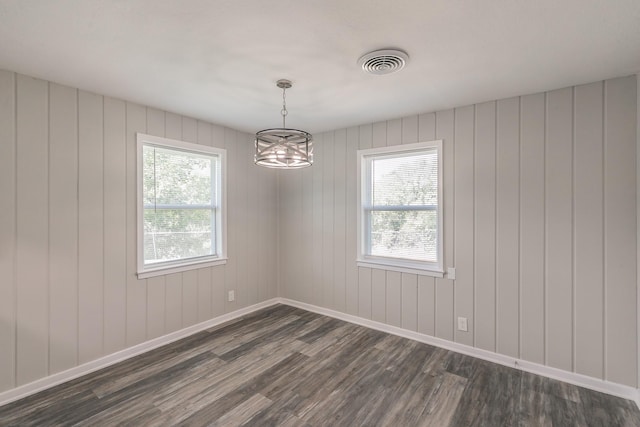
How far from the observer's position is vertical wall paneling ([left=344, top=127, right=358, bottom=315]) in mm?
3850

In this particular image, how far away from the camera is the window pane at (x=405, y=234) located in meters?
3.35

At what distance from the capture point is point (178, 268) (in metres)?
3.39

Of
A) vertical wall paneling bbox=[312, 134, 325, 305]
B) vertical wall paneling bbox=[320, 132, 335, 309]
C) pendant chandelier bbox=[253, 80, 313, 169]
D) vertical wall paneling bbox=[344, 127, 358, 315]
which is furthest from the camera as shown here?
vertical wall paneling bbox=[312, 134, 325, 305]

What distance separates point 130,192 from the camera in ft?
9.83

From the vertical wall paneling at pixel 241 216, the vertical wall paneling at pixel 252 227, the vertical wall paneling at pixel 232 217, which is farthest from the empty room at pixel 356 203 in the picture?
the vertical wall paneling at pixel 252 227

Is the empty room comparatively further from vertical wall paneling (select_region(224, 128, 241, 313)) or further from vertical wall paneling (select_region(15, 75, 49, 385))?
vertical wall paneling (select_region(224, 128, 241, 313))

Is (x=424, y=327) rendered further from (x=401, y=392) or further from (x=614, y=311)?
(x=614, y=311)

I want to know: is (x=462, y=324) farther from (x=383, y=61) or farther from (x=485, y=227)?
(x=383, y=61)

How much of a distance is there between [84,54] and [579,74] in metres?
3.61

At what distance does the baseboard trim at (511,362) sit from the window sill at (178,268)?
165cm

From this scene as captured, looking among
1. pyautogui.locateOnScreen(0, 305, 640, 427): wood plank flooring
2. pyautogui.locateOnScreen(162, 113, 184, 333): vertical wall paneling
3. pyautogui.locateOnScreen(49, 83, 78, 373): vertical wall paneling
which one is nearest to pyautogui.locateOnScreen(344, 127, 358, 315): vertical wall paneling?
pyautogui.locateOnScreen(0, 305, 640, 427): wood plank flooring

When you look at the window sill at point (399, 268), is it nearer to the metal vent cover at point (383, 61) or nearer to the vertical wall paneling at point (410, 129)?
the vertical wall paneling at point (410, 129)

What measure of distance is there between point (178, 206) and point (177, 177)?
1.08 ft

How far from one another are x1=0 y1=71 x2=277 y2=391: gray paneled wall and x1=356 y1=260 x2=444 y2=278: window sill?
2067 millimetres
